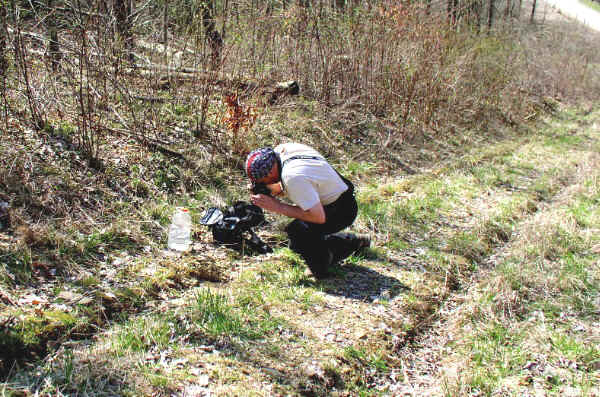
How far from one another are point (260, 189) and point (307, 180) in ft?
1.46

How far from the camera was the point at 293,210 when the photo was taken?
14.7 ft

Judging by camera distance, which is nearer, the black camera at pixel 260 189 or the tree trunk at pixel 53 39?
the black camera at pixel 260 189

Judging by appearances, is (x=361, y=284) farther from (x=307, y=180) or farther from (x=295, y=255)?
(x=307, y=180)

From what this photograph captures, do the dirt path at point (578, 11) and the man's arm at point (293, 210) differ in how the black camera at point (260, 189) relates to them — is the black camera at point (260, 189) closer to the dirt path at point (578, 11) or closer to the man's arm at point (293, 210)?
the man's arm at point (293, 210)

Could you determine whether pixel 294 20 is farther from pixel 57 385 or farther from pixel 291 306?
pixel 57 385

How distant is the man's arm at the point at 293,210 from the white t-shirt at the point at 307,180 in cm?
6

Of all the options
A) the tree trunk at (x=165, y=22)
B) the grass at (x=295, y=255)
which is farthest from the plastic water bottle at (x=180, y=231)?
the tree trunk at (x=165, y=22)

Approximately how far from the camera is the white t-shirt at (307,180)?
4.38 meters

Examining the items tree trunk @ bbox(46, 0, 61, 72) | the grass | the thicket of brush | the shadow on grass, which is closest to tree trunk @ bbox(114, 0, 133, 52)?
the thicket of brush

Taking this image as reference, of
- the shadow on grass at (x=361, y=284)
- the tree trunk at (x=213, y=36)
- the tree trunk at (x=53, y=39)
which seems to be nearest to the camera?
the shadow on grass at (x=361, y=284)

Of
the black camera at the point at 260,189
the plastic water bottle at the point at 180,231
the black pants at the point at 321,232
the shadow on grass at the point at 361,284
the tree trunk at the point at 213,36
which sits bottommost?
the shadow on grass at the point at 361,284

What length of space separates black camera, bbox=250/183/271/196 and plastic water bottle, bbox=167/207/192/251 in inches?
36.2

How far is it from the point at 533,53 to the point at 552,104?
1858 mm

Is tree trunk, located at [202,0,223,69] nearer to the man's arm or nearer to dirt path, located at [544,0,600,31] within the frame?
→ the man's arm
